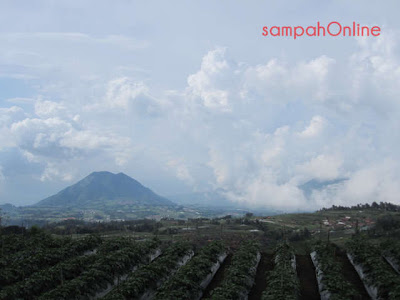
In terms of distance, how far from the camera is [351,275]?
19.7 m

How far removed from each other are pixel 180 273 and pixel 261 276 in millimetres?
5494

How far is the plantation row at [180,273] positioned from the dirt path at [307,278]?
126mm

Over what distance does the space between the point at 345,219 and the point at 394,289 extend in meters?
64.5

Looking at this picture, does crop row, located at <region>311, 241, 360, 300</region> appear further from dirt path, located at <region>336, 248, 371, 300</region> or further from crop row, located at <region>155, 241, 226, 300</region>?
crop row, located at <region>155, 241, 226, 300</region>

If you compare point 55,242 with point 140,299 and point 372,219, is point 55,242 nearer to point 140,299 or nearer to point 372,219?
point 140,299

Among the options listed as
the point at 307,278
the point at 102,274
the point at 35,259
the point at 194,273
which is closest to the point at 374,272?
the point at 307,278

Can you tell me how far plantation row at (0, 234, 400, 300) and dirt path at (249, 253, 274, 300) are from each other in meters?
0.24

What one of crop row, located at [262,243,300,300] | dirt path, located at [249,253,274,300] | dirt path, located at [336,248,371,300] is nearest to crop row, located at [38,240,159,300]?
dirt path, located at [249,253,274,300]

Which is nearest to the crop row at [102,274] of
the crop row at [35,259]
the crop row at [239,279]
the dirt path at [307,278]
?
the crop row at [35,259]

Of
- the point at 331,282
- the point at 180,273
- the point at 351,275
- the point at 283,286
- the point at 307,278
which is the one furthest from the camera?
the point at 351,275

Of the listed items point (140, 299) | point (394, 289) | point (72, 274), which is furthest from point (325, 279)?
point (72, 274)

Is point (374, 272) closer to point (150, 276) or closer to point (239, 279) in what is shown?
point (239, 279)

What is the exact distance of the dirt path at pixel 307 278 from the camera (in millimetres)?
16891

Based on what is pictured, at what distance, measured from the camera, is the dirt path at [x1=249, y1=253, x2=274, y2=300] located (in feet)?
55.6
